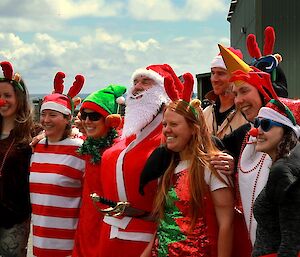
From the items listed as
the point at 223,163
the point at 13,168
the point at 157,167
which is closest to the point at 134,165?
the point at 157,167

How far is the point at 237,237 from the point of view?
341cm

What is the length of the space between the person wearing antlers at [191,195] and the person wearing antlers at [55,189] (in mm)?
1134

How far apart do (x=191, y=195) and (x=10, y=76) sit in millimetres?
2210

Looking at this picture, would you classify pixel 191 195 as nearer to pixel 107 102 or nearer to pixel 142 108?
pixel 142 108

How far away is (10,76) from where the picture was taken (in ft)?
15.6

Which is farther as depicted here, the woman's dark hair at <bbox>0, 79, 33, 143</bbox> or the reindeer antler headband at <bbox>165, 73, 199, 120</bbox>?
the woman's dark hair at <bbox>0, 79, 33, 143</bbox>

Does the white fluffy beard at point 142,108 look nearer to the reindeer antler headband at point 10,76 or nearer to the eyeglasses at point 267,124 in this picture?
the eyeglasses at point 267,124

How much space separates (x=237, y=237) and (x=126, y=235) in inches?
28.2

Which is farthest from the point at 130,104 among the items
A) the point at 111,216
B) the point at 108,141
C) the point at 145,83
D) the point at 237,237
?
the point at 237,237

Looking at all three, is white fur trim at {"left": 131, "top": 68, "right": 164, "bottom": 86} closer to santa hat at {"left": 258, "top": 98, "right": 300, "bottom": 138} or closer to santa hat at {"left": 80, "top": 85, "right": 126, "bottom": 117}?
santa hat at {"left": 80, "top": 85, "right": 126, "bottom": 117}

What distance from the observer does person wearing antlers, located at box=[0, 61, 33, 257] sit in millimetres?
4574

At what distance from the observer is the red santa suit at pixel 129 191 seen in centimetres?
365

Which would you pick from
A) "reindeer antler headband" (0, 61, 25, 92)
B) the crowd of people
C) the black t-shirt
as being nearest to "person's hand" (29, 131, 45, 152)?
the crowd of people

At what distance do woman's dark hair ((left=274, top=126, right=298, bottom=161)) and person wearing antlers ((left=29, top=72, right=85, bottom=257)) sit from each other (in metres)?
1.98
